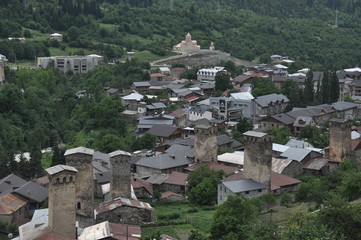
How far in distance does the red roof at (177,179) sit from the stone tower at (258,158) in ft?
12.0

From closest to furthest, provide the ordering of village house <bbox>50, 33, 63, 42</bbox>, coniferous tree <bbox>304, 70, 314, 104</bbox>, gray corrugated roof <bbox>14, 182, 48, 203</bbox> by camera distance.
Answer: gray corrugated roof <bbox>14, 182, 48, 203</bbox> → coniferous tree <bbox>304, 70, 314, 104</bbox> → village house <bbox>50, 33, 63, 42</bbox>

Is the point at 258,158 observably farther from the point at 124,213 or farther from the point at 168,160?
the point at 124,213

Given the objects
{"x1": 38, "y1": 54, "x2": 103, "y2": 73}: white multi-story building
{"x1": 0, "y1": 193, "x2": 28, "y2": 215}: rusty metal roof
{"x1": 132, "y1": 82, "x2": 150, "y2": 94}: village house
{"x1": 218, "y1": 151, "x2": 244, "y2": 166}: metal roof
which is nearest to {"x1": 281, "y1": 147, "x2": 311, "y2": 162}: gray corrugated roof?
{"x1": 218, "y1": 151, "x2": 244, "y2": 166}: metal roof

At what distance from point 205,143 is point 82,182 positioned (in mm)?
10850

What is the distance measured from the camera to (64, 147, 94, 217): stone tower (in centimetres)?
2827

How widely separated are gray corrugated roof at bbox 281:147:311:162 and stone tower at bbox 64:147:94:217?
45.3 feet

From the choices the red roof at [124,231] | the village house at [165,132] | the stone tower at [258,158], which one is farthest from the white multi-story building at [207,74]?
the red roof at [124,231]

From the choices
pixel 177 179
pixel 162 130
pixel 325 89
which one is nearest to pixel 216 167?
pixel 177 179

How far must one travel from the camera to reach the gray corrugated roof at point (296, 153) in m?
36.8

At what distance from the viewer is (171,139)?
45.6 meters

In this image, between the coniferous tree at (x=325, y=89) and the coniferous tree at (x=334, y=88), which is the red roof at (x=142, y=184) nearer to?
the coniferous tree at (x=325, y=89)

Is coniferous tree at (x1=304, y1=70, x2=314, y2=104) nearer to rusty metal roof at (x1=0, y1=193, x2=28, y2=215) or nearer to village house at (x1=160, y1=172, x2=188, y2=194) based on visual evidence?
village house at (x1=160, y1=172, x2=188, y2=194)

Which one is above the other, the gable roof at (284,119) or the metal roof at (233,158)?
the gable roof at (284,119)

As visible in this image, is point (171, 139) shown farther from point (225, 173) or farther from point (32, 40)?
point (32, 40)
